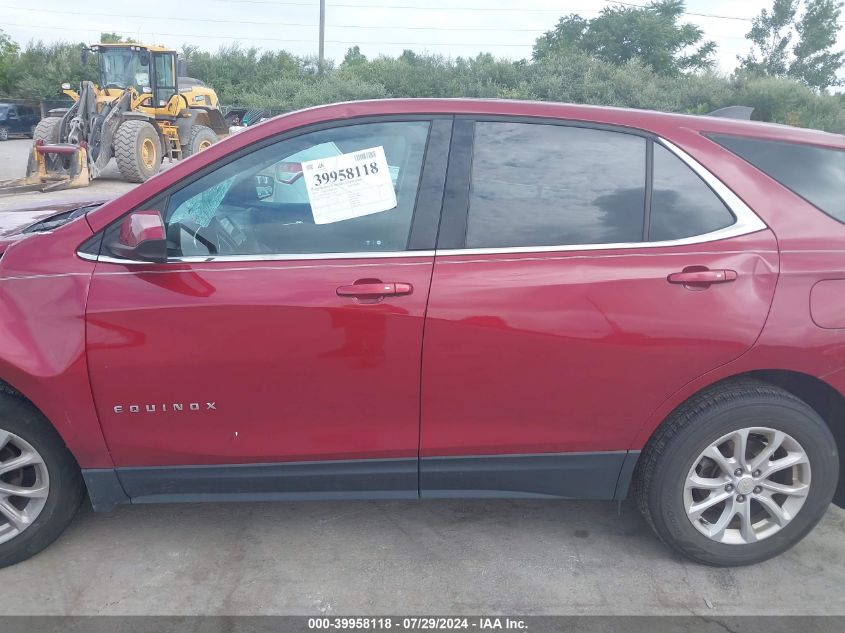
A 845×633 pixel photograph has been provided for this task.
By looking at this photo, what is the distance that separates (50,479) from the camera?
2.74m

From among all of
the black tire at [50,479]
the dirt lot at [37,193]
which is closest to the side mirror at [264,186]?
the black tire at [50,479]

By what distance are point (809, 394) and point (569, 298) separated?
114 cm

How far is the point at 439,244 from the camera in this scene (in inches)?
104

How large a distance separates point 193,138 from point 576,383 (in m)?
15.7

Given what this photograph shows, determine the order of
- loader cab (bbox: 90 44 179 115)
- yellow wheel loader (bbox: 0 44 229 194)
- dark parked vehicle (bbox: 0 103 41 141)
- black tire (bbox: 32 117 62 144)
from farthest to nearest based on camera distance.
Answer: dark parked vehicle (bbox: 0 103 41 141) → loader cab (bbox: 90 44 179 115) → black tire (bbox: 32 117 62 144) → yellow wheel loader (bbox: 0 44 229 194)

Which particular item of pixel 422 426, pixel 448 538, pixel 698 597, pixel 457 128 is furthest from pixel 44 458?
pixel 698 597

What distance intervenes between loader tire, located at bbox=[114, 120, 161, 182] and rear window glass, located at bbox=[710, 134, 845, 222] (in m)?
12.9

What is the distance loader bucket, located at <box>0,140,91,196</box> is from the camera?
13156mm

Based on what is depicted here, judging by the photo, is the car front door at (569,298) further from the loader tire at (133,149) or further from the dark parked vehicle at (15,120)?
the dark parked vehicle at (15,120)

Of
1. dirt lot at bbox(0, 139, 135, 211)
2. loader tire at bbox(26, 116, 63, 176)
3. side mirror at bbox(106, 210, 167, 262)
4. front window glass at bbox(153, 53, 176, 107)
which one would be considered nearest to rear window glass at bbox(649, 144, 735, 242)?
side mirror at bbox(106, 210, 167, 262)

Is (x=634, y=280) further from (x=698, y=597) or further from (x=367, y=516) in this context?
(x=367, y=516)

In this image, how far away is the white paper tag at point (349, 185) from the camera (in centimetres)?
269

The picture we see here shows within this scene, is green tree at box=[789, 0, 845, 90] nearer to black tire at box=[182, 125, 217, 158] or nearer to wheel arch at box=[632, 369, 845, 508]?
black tire at box=[182, 125, 217, 158]

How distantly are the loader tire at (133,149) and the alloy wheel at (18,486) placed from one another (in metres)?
12.0
